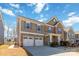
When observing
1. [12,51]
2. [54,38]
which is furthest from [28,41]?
[54,38]

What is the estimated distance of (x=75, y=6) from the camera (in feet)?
21.1

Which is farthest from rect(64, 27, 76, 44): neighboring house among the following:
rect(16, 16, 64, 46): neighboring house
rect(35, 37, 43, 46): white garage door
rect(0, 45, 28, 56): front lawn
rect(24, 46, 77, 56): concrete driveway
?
rect(0, 45, 28, 56): front lawn

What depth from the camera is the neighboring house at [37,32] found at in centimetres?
654

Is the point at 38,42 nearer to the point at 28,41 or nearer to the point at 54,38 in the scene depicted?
the point at 28,41

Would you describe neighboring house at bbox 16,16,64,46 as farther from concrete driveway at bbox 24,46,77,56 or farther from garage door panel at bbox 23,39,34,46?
concrete driveway at bbox 24,46,77,56

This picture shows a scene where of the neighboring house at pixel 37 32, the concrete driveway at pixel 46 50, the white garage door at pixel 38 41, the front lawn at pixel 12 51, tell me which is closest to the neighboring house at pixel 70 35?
the neighboring house at pixel 37 32

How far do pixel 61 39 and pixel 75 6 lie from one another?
1.09m

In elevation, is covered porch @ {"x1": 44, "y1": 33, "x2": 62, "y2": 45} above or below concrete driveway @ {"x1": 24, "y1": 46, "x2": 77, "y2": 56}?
above

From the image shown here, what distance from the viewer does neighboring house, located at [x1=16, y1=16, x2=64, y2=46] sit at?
6535 millimetres

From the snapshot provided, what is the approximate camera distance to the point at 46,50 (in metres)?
6.62

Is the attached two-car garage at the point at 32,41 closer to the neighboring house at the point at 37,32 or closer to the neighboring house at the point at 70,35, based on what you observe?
the neighboring house at the point at 37,32

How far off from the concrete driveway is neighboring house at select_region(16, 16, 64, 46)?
0.16m

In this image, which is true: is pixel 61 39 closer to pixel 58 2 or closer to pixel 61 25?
pixel 61 25

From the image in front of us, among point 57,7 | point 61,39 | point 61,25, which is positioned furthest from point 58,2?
point 61,39
